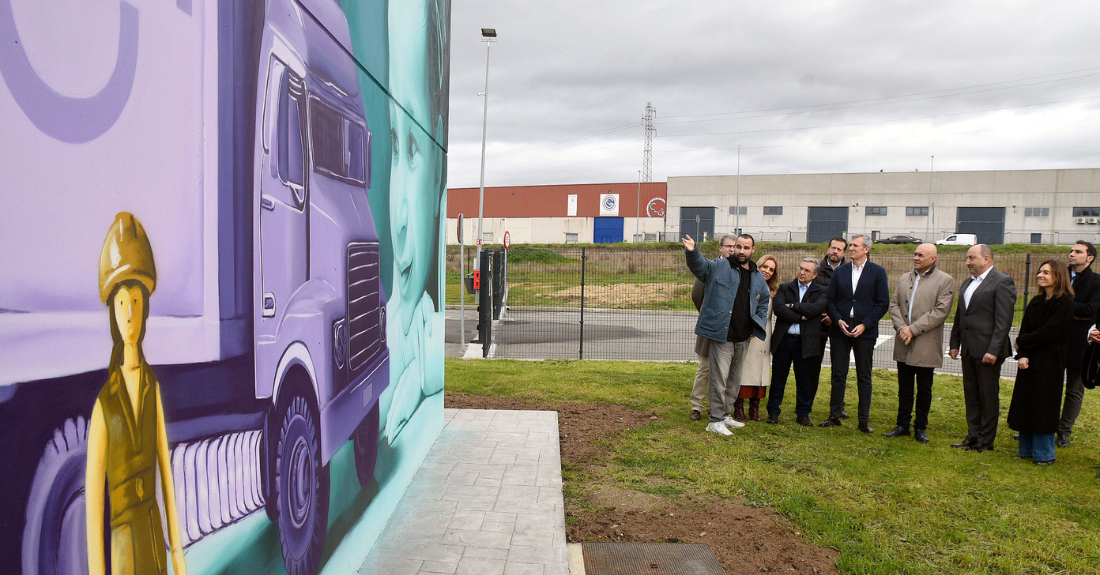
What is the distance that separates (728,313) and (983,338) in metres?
2.31

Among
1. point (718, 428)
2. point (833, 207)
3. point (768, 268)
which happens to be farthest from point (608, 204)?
point (718, 428)

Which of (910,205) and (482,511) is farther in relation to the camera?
(910,205)

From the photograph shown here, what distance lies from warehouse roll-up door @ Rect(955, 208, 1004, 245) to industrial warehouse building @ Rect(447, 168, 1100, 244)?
77mm

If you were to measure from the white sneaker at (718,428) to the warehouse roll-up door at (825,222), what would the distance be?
162ft

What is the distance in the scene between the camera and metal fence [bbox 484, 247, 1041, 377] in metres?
14.4

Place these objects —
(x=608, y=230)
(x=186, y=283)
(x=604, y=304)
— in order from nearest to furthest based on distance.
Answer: (x=186, y=283) < (x=604, y=304) < (x=608, y=230)

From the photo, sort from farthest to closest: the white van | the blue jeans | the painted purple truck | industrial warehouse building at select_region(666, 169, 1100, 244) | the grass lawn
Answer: industrial warehouse building at select_region(666, 169, 1100, 244) < the white van < the blue jeans < the grass lawn < the painted purple truck

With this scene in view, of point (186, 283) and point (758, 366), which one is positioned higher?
point (186, 283)

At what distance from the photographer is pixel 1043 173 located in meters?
50.2

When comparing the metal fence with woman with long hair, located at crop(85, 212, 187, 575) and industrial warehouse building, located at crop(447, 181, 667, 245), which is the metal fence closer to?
woman with long hair, located at crop(85, 212, 187, 575)

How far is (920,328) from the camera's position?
6.39 meters

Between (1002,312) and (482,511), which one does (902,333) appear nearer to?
(1002,312)

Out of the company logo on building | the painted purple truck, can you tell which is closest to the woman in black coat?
Answer: the painted purple truck

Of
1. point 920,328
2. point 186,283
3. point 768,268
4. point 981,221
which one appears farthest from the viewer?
point 981,221
